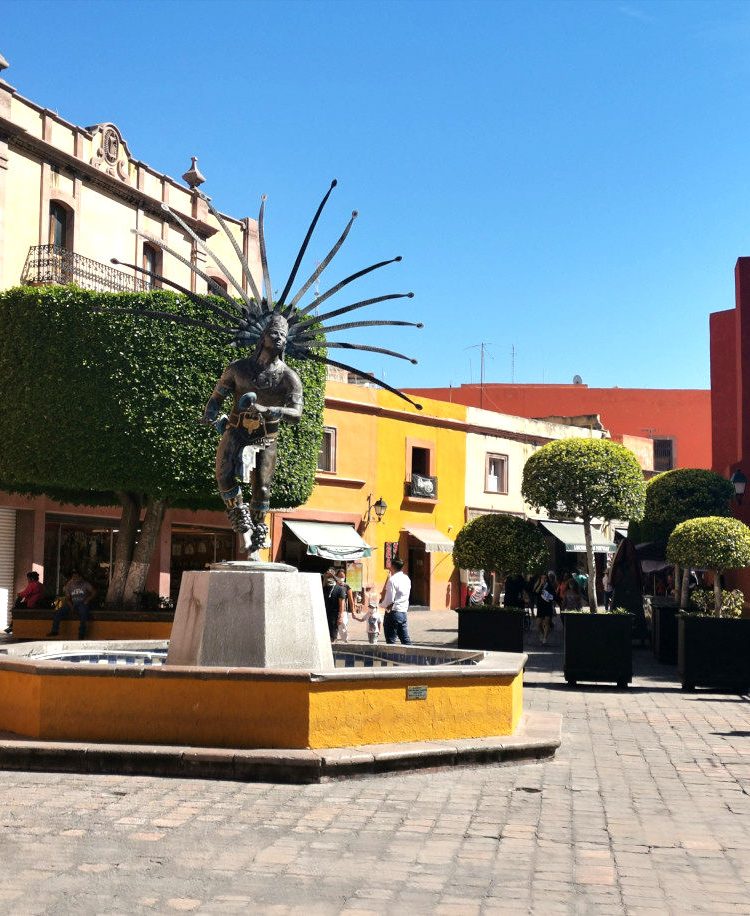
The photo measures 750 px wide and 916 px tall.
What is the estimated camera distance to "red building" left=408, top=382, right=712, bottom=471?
50.2 meters

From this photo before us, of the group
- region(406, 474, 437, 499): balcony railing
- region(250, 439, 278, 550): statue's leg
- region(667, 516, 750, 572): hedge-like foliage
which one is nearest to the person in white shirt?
region(667, 516, 750, 572): hedge-like foliage

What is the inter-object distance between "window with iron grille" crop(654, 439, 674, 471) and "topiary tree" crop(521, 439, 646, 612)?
31792 millimetres

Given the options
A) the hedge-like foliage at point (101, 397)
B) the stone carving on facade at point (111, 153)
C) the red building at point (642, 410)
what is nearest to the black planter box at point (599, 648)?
the hedge-like foliage at point (101, 397)

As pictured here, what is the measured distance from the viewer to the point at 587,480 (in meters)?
19.6

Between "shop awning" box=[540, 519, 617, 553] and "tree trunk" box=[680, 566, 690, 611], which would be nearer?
"tree trunk" box=[680, 566, 690, 611]

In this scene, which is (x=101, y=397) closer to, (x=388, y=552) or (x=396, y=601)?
(x=396, y=601)

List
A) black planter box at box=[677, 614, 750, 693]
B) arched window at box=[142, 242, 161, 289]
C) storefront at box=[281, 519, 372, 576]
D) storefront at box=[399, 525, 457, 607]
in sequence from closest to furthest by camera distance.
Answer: black planter box at box=[677, 614, 750, 693] < arched window at box=[142, 242, 161, 289] < storefront at box=[281, 519, 372, 576] < storefront at box=[399, 525, 457, 607]

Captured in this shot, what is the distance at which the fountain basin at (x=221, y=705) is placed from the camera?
7.80 m

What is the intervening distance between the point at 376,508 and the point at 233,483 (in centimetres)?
2353

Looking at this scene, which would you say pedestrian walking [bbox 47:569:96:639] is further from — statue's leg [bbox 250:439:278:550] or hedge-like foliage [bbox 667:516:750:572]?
statue's leg [bbox 250:439:278:550]

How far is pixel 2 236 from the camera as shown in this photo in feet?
78.9

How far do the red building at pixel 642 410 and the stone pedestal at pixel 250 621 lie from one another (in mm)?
41244

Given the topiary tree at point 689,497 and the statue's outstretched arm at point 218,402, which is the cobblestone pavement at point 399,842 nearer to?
the statue's outstretched arm at point 218,402

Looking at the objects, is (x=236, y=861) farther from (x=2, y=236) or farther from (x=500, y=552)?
(x=2, y=236)
